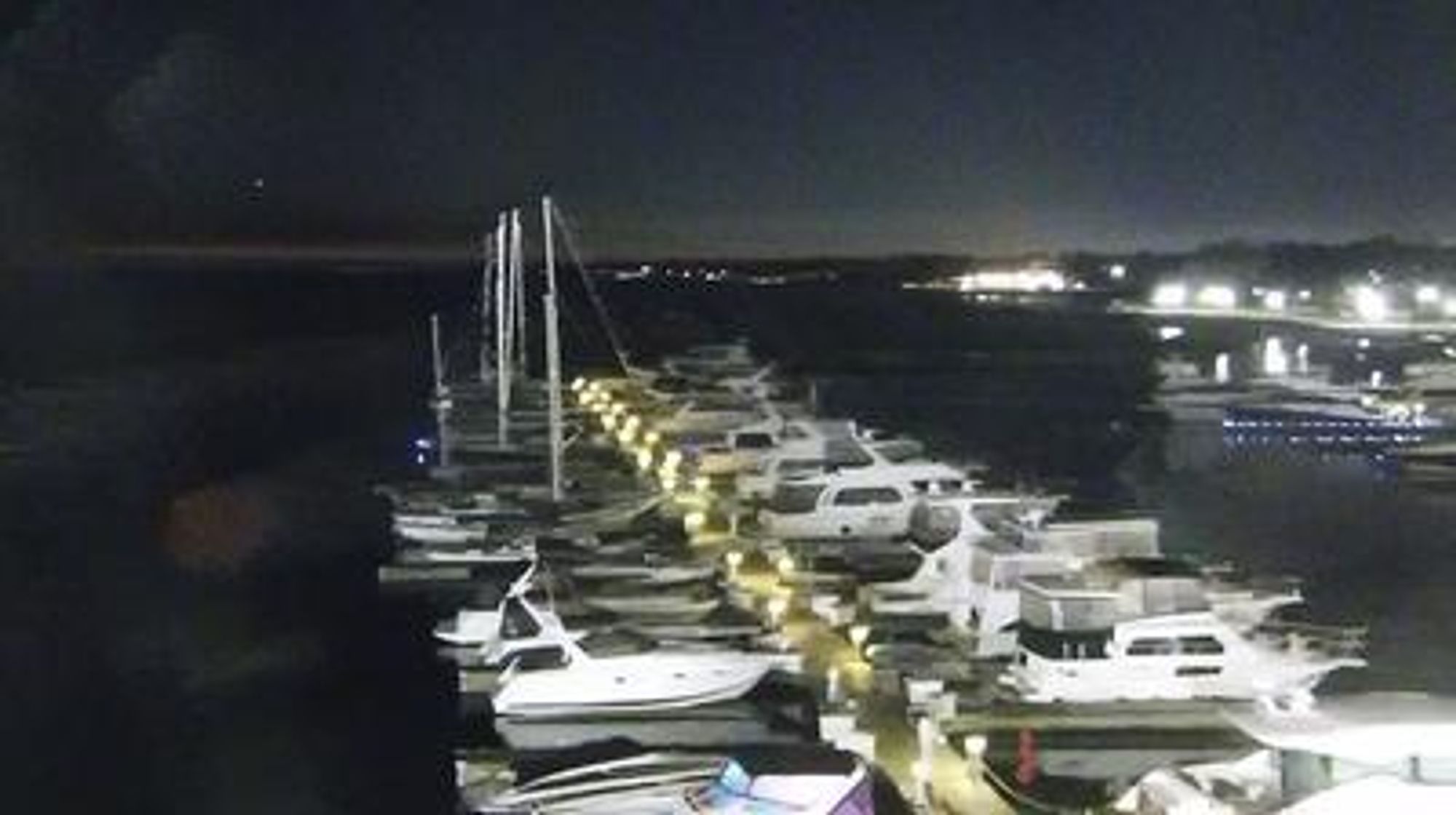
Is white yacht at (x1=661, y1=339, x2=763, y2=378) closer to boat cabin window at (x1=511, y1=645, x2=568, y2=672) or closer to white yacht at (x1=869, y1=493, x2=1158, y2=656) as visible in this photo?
white yacht at (x1=869, y1=493, x2=1158, y2=656)

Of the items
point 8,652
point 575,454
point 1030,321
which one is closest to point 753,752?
point 8,652

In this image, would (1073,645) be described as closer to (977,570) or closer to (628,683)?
(977,570)

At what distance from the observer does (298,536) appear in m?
29.1

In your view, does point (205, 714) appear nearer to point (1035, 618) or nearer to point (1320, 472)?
point (1035, 618)

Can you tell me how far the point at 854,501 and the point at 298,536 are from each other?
971 centimetres

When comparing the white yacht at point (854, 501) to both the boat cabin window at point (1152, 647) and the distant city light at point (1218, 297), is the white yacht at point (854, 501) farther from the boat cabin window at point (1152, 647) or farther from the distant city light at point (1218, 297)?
the distant city light at point (1218, 297)

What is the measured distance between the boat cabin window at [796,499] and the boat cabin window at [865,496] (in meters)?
0.23

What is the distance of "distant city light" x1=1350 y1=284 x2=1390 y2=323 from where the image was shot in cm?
6544

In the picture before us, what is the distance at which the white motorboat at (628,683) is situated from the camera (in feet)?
49.9

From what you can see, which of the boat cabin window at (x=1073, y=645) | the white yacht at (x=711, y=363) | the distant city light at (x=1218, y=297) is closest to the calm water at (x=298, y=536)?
the white yacht at (x=711, y=363)

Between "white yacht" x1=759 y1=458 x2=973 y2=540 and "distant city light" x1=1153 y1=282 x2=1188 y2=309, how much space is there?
65662 millimetres

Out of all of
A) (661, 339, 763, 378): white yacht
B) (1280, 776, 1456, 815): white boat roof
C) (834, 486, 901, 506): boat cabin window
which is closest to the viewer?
(1280, 776, 1456, 815): white boat roof

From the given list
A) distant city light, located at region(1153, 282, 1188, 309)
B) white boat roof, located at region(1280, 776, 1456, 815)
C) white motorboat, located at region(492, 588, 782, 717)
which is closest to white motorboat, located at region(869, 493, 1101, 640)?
white motorboat, located at region(492, 588, 782, 717)

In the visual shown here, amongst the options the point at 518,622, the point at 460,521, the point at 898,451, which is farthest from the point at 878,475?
the point at 518,622
